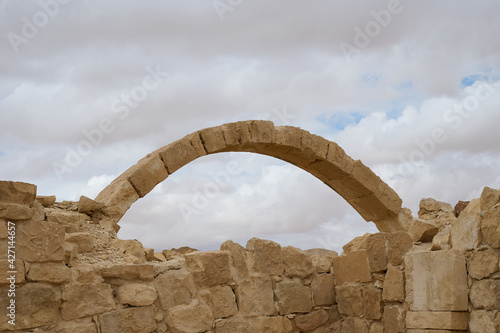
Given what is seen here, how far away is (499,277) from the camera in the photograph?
425cm

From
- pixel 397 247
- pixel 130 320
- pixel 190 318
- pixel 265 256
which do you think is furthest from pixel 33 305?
pixel 397 247

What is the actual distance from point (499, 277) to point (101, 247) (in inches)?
134

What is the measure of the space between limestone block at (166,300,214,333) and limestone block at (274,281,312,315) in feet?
2.79

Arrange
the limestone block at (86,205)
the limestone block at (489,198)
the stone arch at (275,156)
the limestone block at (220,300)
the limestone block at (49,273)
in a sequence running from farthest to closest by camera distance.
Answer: the stone arch at (275,156) → the limestone block at (86,205) → the limestone block at (220,300) → the limestone block at (489,198) → the limestone block at (49,273)

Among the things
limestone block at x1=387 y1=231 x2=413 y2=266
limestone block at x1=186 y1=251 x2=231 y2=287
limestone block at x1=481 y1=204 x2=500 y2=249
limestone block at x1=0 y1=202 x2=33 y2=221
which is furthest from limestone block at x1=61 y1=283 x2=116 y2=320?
limestone block at x1=481 y1=204 x2=500 y2=249

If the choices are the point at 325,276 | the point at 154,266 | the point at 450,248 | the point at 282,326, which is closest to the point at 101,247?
the point at 154,266

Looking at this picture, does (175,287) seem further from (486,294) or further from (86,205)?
(486,294)

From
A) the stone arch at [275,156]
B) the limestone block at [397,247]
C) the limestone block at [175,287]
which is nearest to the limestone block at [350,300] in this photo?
the limestone block at [397,247]

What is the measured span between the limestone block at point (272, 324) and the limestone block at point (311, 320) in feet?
0.43

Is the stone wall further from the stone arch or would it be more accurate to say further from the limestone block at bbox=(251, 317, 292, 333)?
the stone arch

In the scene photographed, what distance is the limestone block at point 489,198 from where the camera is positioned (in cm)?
452

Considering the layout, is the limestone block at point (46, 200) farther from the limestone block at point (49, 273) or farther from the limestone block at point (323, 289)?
the limestone block at point (323, 289)

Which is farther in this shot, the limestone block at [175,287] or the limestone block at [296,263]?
the limestone block at [296,263]

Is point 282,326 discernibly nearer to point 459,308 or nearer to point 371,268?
point 371,268
